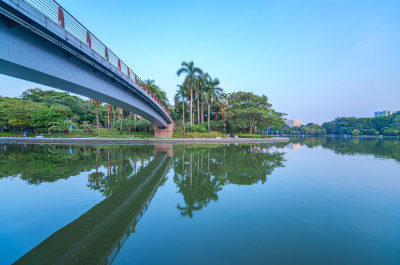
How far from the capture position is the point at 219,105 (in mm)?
44125

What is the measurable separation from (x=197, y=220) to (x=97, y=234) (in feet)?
7.20

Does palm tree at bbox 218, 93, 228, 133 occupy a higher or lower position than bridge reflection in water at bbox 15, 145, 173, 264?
higher

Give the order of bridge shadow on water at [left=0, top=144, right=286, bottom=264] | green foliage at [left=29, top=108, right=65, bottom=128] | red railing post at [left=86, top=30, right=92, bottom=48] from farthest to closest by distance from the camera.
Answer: green foliage at [left=29, top=108, right=65, bottom=128], red railing post at [left=86, top=30, right=92, bottom=48], bridge shadow on water at [left=0, top=144, right=286, bottom=264]

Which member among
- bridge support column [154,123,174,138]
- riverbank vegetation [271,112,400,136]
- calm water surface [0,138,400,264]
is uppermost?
riverbank vegetation [271,112,400,136]

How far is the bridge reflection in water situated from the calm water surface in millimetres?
20

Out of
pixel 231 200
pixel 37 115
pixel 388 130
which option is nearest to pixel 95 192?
pixel 231 200

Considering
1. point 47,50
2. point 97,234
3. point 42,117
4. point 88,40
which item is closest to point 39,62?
point 47,50

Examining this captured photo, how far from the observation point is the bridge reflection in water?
3051mm

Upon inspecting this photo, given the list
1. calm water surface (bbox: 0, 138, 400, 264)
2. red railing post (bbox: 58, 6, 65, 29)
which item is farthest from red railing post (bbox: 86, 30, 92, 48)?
calm water surface (bbox: 0, 138, 400, 264)

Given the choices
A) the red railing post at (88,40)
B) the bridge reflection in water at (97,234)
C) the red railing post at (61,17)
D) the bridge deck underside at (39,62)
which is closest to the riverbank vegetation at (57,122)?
the bridge deck underside at (39,62)

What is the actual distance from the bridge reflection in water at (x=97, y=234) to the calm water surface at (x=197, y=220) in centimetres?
2

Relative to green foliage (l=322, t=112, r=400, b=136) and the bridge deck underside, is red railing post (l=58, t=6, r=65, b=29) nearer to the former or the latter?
the bridge deck underside

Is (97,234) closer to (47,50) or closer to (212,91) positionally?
(47,50)

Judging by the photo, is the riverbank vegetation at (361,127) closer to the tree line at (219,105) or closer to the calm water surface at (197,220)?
the tree line at (219,105)
